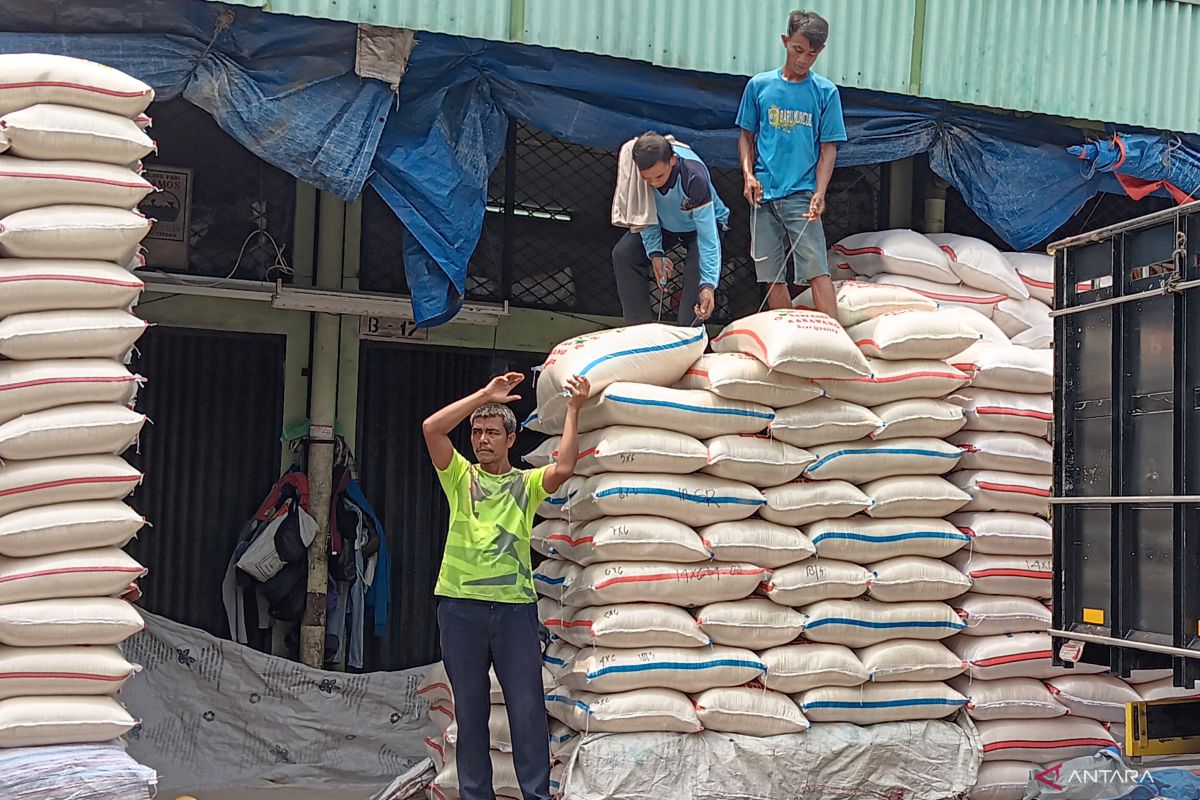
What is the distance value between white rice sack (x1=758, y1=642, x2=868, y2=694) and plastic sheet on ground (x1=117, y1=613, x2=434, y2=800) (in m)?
2.59

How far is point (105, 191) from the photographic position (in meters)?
5.70

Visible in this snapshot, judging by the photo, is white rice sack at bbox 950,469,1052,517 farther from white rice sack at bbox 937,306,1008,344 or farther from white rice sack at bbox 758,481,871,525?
white rice sack at bbox 937,306,1008,344

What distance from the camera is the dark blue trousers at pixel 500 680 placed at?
19.0 feet

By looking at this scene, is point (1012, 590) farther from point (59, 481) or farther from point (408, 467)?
point (59, 481)

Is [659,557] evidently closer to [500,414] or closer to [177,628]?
[500,414]

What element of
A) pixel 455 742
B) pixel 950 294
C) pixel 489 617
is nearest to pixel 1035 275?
pixel 950 294

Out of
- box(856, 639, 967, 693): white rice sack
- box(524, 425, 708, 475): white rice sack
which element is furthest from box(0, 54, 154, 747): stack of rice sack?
box(856, 639, 967, 693): white rice sack

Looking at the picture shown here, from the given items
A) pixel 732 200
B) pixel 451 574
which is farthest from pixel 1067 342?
pixel 732 200

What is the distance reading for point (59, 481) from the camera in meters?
5.51

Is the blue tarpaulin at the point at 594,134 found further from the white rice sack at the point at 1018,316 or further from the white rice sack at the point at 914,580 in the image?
the white rice sack at the point at 914,580

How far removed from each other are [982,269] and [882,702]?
251 cm

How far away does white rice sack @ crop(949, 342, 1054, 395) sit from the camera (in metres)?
Result: 6.77

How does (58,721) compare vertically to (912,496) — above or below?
below

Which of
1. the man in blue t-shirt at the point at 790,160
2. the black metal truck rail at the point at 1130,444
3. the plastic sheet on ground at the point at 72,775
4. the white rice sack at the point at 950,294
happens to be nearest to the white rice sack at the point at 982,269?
the white rice sack at the point at 950,294
